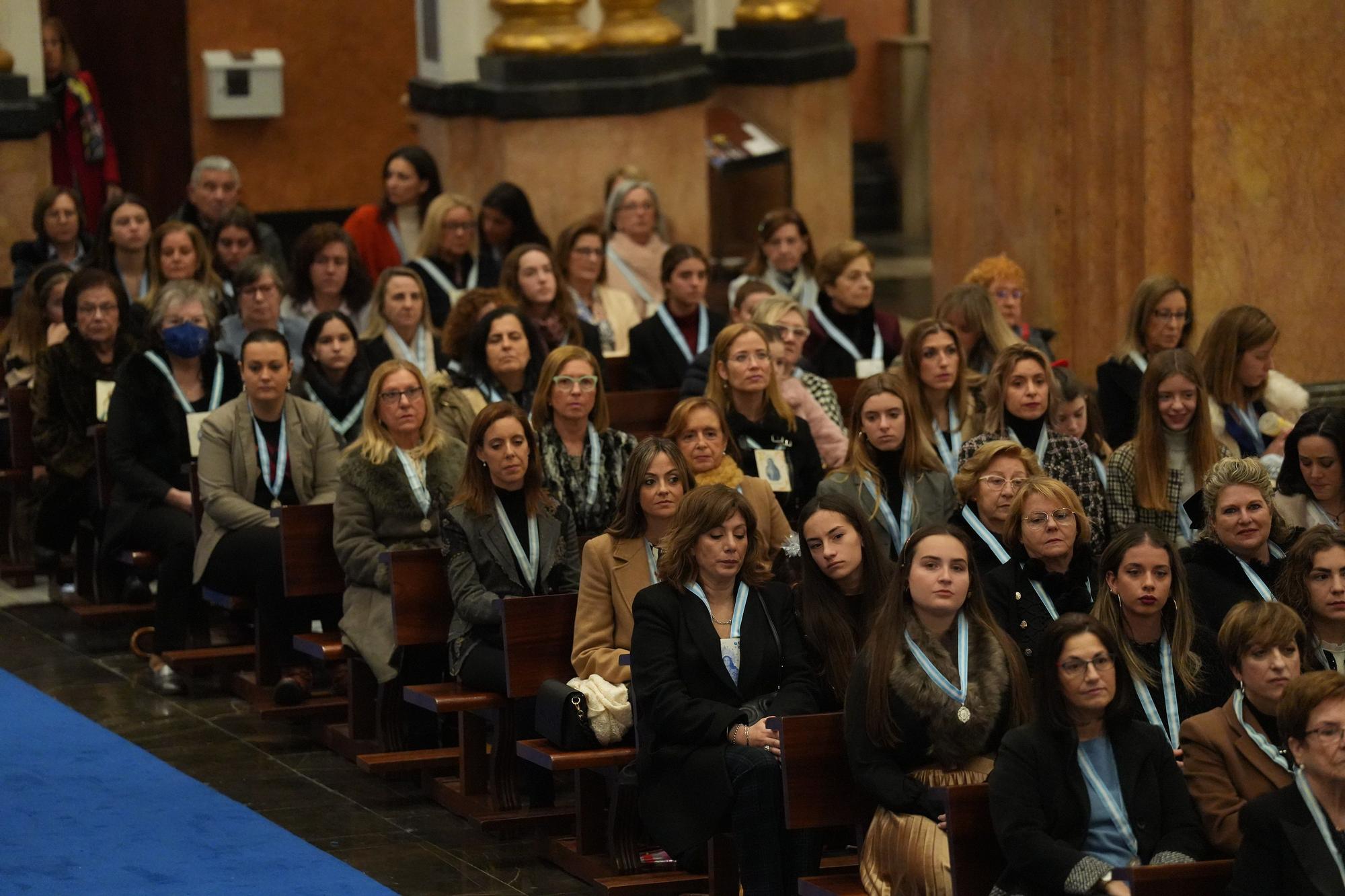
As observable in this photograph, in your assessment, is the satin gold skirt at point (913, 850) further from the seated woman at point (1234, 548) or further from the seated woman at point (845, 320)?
the seated woman at point (845, 320)

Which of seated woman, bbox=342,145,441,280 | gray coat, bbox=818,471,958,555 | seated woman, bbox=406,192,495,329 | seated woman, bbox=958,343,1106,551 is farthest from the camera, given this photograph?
seated woman, bbox=342,145,441,280

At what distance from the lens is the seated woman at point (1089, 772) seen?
559 centimetres

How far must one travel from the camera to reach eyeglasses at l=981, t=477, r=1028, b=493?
710cm

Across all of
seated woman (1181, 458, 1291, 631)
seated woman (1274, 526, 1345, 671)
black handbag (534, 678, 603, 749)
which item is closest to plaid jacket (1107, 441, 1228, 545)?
seated woman (1181, 458, 1291, 631)

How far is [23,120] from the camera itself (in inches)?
518

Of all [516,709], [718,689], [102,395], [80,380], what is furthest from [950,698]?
[80,380]

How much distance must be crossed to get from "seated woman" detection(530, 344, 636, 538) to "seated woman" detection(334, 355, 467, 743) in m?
0.34

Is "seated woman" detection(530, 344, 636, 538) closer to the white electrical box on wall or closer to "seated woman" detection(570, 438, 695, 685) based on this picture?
"seated woman" detection(570, 438, 695, 685)

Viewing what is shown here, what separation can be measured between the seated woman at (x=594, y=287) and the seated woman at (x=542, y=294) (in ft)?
1.86

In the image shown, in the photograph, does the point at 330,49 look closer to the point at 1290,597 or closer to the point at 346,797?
the point at 346,797

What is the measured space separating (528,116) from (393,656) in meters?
5.73

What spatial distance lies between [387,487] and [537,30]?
554 cm

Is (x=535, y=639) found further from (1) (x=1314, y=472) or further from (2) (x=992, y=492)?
(1) (x=1314, y=472)

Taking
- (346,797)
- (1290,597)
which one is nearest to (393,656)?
(346,797)
